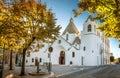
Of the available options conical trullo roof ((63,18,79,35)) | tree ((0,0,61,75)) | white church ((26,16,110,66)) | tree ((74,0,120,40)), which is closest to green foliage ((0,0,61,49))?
tree ((0,0,61,75))

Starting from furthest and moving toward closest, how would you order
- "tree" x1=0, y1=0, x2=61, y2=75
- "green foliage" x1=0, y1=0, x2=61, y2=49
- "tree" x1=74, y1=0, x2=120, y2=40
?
"tree" x1=0, y1=0, x2=61, y2=75
"green foliage" x1=0, y1=0, x2=61, y2=49
"tree" x1=74, y1=0, x2=120, y2=40

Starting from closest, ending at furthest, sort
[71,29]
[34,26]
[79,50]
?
[34,26] → [79,50] → [71,29]

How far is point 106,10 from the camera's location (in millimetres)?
16172

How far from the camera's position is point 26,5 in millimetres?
21812

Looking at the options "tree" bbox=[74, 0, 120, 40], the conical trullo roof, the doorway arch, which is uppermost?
the conical trullo roof

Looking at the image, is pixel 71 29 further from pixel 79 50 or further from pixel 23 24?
pixel 23 24

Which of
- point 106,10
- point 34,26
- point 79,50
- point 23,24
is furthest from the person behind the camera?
point 79,50

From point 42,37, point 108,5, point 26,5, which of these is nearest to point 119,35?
point 108,5

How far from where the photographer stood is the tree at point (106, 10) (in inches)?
600

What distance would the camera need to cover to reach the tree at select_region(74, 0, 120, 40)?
600 inches

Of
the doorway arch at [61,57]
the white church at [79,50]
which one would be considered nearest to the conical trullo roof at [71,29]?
the white church at [79,50]

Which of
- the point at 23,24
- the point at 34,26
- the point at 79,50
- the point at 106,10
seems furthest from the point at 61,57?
the point at 106,10

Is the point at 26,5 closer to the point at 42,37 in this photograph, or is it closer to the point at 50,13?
the point at 42,37

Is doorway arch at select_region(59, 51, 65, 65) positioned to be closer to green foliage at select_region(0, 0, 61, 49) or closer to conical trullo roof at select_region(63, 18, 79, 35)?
conical trullo roof at select_region(63, 18, 79, 35)
